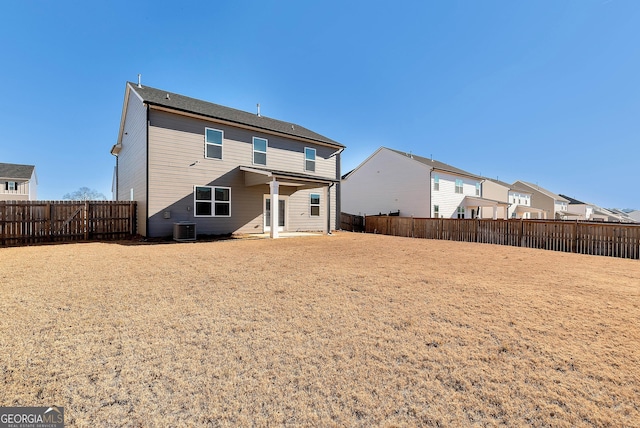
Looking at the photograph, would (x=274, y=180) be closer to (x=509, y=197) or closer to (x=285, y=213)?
(x=285, y=213)

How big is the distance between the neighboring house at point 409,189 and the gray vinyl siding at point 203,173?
1076cm

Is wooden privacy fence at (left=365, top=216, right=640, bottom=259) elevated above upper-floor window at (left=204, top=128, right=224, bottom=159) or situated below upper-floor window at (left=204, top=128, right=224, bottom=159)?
below

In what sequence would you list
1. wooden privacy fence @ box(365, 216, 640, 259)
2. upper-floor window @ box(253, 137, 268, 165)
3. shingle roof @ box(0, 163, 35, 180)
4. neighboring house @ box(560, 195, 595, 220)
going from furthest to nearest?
1. neighboring house @ box(560, 195, 595, 220)
2. shingle roof @ box(0, 163, 35, 180)
3. upper-floor window @ box(253, 137, 268, 165)
4. wooden privacy fence @ box(365, 216, 640, 259)

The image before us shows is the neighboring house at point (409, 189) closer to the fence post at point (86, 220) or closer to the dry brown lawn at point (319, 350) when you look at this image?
the dry brown lawn at point (319, 350)

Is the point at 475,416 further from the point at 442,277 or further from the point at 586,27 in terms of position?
the point at 586,27

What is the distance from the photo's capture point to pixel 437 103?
23.1 metres

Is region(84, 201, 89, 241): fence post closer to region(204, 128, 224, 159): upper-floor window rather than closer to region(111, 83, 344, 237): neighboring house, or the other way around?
region(111, 83, 344, 237): neighboring house

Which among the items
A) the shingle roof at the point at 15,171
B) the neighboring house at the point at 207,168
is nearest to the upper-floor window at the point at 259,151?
the neighboring house at the point at 207,168

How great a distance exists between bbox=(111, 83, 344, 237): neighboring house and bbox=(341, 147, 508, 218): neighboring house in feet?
35.0

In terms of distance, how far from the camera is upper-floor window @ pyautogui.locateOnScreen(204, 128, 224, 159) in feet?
41.5

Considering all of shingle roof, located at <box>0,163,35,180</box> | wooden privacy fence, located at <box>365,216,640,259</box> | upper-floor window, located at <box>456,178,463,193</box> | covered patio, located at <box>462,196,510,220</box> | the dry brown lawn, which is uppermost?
shingle roof, located at <box>0,163,35,180</box>

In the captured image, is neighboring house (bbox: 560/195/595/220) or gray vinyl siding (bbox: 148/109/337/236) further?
neighboring house (bbox: 560/195/595/220)

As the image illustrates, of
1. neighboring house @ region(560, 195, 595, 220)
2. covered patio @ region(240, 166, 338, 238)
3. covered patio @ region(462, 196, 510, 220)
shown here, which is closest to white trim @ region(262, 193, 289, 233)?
covered patio @ region(240, 166, 338, 238)

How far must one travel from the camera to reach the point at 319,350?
260cm
